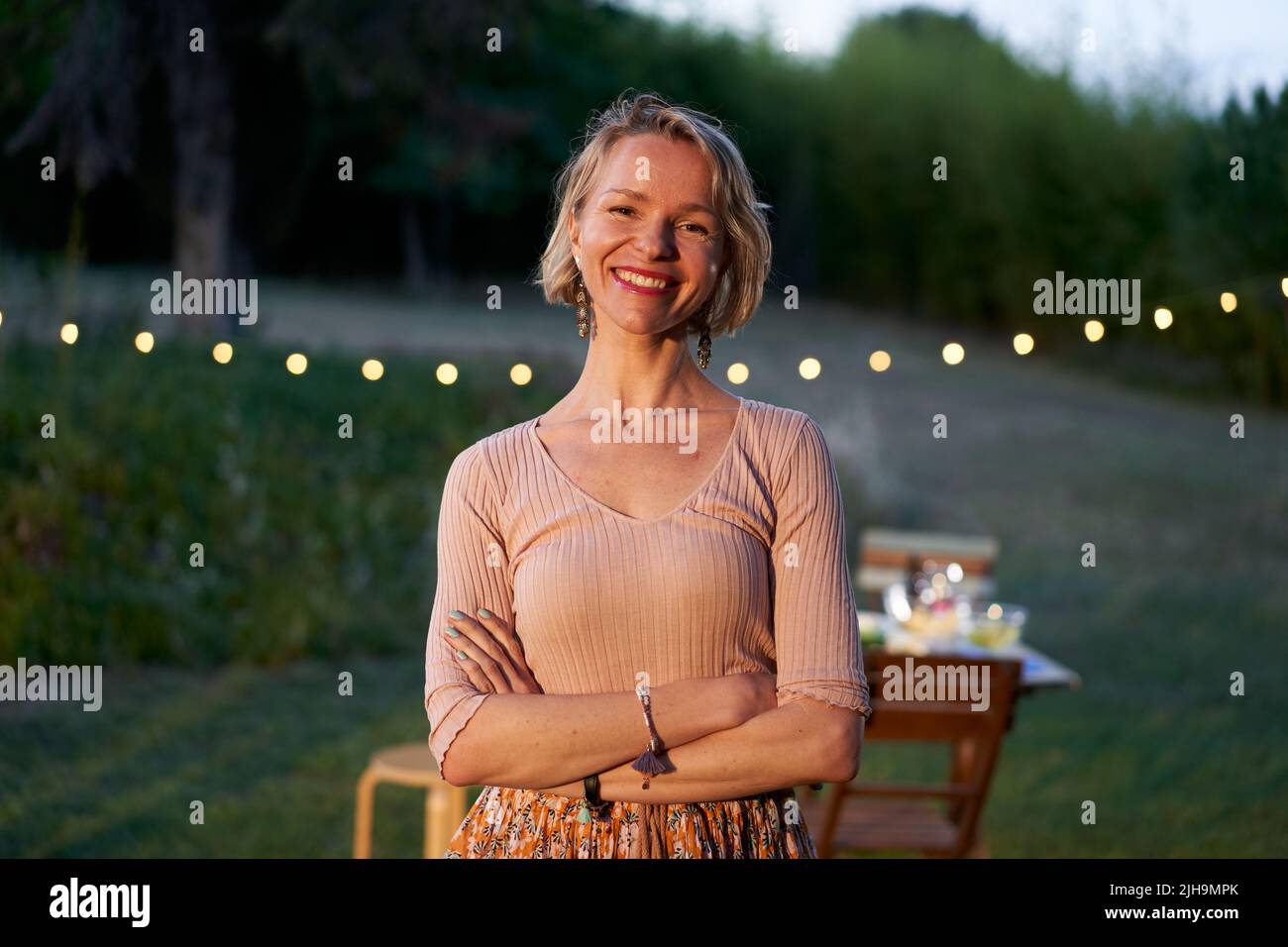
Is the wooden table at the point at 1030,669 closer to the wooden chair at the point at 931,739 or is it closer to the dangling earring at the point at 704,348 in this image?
the wooden chair at the point at 931,739

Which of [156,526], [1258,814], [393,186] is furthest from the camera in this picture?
[393,186]

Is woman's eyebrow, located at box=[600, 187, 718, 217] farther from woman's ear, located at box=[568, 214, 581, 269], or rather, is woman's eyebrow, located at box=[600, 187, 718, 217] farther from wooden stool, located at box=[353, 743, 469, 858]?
wooden stool, located at box=[353, 743, 469, 858]

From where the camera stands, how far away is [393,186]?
1422 centimetres

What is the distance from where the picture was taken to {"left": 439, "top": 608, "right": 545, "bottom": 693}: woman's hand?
1684 mm

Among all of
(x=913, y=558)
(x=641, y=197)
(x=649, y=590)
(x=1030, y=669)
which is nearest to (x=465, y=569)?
(x=649, y=590)

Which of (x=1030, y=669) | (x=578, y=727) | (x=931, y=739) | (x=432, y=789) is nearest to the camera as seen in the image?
(x=578, y=727)

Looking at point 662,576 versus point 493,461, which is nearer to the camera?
point 662,576

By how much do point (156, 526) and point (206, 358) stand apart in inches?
59.7

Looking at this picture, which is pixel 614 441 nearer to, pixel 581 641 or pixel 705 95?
pixel 581 641

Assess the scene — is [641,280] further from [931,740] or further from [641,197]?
[931,740]

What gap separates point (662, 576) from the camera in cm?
164

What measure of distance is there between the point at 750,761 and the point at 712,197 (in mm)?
681
